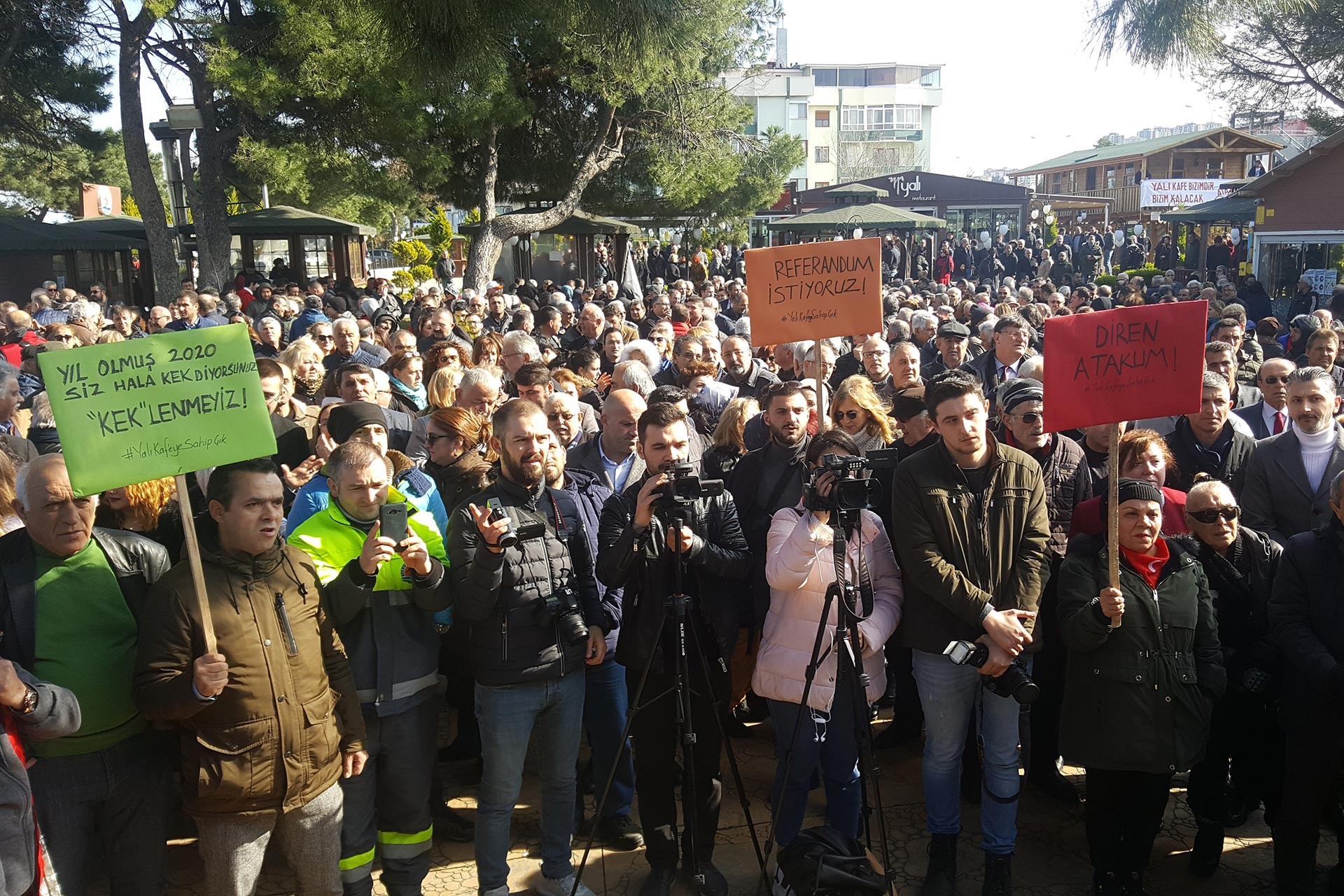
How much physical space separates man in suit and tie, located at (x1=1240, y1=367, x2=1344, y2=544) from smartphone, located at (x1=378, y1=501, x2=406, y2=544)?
3.95 metres

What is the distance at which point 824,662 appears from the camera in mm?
3732

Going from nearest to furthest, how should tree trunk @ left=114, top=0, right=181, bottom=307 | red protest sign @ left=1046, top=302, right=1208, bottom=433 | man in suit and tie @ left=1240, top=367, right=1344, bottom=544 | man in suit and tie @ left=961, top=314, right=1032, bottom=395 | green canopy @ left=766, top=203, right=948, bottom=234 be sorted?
red protest sign @ left=1046, top=302, right=1208, bottom=433
man in suit and tie @ left=1240, top=367, right=1344, bottom=544
man in suit and tie @ left=961, top=314, right=1032, bottom=395
tree trunk @ left=114, top=0, right=181, bottom=307
green canopy @ left=766, top=203, right=948, bottom=234

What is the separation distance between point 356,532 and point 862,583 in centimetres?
183

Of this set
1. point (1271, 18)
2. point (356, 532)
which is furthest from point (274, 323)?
point (1271, 18)

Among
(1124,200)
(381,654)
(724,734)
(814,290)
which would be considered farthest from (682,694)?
(1124,200)

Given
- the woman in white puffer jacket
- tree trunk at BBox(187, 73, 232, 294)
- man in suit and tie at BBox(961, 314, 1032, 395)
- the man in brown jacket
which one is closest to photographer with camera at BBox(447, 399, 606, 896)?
the man in brown jacket

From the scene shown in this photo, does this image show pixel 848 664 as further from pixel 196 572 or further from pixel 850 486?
pixel 196 572

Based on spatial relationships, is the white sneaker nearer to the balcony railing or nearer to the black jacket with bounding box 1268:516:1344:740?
the black jacket with bounding box 1268:516:1344:740

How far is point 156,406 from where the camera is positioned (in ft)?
10.3

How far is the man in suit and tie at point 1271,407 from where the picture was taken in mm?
5902

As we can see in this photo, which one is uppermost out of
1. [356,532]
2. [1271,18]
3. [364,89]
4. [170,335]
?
[1271,18]

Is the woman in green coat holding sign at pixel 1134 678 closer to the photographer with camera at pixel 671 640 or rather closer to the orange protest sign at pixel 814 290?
the photographer with camera at pixel 671 640

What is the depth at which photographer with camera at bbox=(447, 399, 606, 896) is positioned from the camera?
3535 millimetres

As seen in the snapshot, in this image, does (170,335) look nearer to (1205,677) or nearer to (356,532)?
(356,532)
